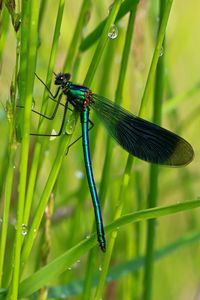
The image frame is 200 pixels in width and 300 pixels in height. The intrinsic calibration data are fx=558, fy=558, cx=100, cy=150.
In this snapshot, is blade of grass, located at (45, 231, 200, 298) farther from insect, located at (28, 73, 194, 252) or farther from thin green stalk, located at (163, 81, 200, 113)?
thin green stalk, located at (163, 81, 200, 113)

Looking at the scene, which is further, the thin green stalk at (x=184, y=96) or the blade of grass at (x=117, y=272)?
the thin green stalk at (x=184, y=96)

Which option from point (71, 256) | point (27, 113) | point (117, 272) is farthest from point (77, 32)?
point (117, 272)

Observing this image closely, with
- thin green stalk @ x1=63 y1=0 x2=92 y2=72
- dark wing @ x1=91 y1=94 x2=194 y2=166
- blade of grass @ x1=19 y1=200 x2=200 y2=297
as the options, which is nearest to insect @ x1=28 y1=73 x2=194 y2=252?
dark wing @ x1=91 y1=94 x2=194 y2=166

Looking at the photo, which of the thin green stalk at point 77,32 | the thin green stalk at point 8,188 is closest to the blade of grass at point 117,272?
the thin green stalk at point 8,188

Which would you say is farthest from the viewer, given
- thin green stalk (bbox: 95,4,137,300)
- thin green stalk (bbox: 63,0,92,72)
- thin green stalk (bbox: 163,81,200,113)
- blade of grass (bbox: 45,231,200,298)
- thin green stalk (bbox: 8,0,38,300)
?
thin green stalk (bbox: 163,81,200,113)

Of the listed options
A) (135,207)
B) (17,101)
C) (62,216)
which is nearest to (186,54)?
(135,207)

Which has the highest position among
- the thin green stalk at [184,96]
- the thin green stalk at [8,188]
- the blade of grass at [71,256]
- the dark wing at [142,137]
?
the thin green stalk at [184,96]

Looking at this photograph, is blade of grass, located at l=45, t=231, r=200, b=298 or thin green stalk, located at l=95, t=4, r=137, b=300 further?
blade of grass, located at l=45, t=231, r=200, b=298

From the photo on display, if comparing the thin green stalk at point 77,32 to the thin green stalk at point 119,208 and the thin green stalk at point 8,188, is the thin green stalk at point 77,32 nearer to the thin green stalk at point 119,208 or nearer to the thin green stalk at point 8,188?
the thin green stalk at point 119,208
